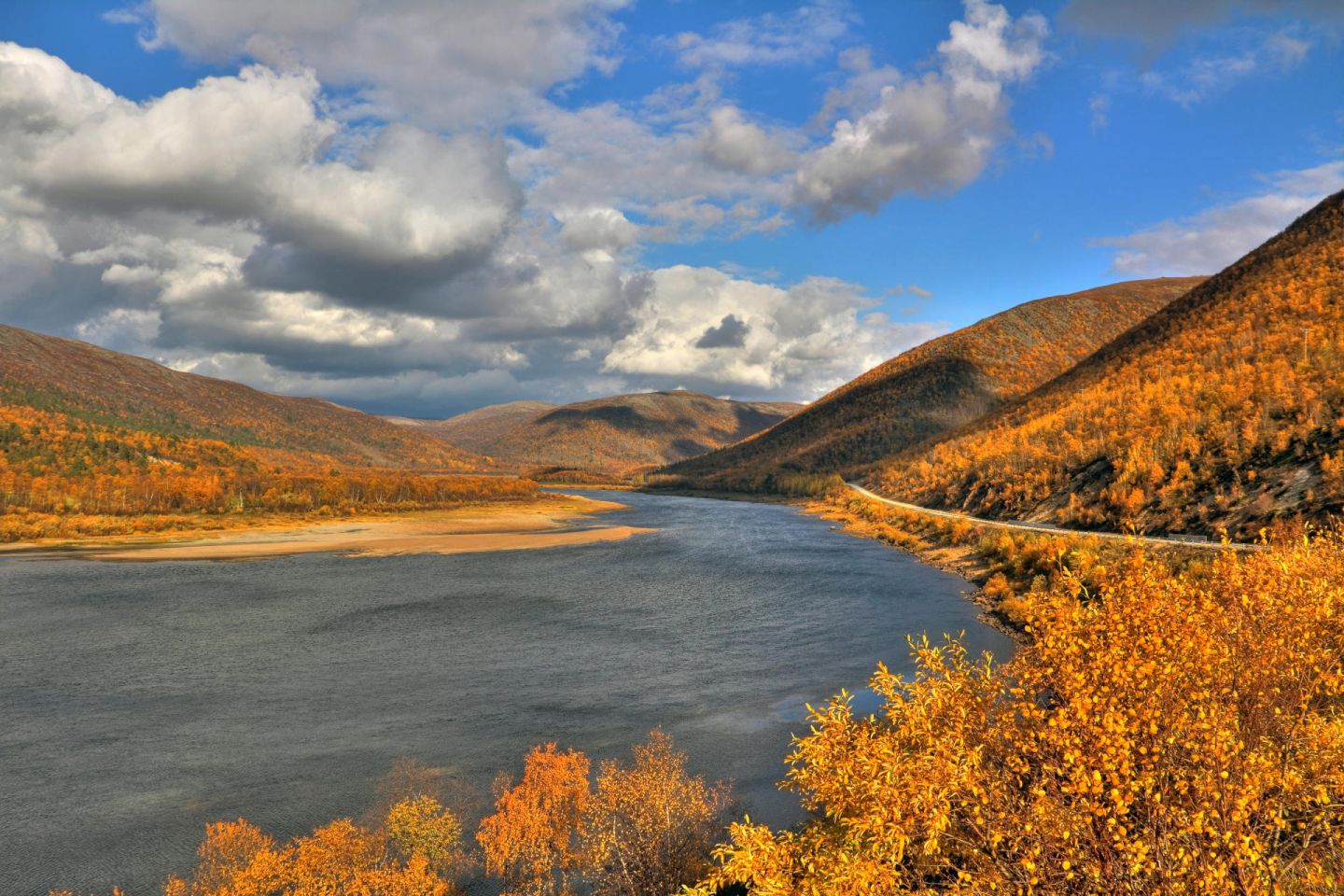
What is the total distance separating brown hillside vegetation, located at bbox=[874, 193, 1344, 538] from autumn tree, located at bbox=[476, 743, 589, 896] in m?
29.0

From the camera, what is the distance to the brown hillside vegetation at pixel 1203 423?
49.1 meters

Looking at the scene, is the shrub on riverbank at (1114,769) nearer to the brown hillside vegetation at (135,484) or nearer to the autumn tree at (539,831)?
the autumn tree at (539,831)

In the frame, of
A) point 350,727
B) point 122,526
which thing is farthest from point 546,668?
point 122,526

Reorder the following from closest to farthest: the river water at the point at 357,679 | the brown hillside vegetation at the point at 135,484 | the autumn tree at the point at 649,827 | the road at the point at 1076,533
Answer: the autumn tree at the point at 649,827
the river water at the point at 357,679
the road at the point at 1076,533
the brown hillside vegetation at the point at 135,484

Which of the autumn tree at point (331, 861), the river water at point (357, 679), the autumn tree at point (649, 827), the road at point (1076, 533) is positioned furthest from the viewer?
the road at point (1076, 533)

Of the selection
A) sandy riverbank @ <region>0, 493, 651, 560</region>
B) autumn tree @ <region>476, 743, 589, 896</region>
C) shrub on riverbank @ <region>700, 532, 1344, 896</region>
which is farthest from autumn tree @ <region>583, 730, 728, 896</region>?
sandy riverbank @ <region>0, 493, 651, 560</region>

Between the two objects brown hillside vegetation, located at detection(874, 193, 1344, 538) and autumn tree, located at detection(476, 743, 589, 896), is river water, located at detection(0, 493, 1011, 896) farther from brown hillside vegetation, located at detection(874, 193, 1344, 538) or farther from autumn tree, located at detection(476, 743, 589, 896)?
brown hillside vegetation, located at detection(874, 193, 1344, 538)

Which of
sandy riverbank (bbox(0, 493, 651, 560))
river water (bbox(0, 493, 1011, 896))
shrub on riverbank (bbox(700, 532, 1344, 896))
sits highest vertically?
shrub on riverbank (bbox(700, 532, 1344, 896))

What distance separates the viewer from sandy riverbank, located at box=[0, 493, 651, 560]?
285ft

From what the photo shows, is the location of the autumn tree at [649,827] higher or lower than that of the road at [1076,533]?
lower

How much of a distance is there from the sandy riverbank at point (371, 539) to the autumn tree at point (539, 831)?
72.8 metres

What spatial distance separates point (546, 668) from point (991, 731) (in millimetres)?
30883

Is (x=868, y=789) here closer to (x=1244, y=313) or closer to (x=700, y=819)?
(x=700, y=819)

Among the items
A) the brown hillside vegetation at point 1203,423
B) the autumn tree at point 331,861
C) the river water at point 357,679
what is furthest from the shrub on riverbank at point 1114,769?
the brown hillside vegetation at point 1203,423
